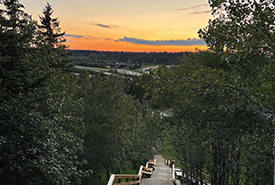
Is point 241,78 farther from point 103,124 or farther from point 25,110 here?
point 103,124

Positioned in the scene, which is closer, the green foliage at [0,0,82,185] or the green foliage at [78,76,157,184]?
the green foliage at [0,0,82,185]

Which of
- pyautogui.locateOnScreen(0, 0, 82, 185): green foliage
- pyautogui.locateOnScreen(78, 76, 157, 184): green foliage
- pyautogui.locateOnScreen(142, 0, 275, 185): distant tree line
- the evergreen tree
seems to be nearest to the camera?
pyautogui.locateOnScreen(142, 0, 275, 185): distant tree line

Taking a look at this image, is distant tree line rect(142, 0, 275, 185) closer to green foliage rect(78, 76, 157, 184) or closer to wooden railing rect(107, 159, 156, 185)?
wooden railing rect(107, 159, 156, 185)

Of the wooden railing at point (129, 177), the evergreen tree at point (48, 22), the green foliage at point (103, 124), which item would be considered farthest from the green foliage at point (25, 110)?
the evergreen tree at point (48, 22)

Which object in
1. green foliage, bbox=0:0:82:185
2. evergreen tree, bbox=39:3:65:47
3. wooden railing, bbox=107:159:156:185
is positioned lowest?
wooden railing, bbox=107:159:156:185

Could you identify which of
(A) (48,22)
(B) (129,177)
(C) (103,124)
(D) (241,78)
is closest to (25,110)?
(B) (129,177)

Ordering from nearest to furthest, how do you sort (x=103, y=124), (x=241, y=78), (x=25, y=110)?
(x=241, y=78) → (x=25, y=110) → (x=103, y=124)

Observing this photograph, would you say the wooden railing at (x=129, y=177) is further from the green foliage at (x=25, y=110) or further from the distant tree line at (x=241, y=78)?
the distant tree line at (x=241, y=78)

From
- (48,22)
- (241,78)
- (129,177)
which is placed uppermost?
(48,22)

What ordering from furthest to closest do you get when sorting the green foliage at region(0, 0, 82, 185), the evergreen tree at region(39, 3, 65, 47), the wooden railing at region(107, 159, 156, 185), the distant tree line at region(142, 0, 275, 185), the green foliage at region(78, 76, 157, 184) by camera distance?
the evergreen tree at region(39, 3, 65, 47), the green foliage at region(78, 76, 157, 184), the wooden railing at region(107, 159, 156, 185), the green foliage at region(0, 0, 82, 185), the distant tree line at region(142, 0, 275, 185)

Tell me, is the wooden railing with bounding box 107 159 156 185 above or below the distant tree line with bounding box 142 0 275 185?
below

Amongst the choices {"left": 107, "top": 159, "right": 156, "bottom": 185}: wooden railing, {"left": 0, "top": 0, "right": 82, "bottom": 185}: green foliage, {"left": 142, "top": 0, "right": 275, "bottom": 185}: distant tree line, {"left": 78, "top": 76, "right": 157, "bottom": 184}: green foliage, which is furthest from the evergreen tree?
{"left": 142, "top": 0, "right": 275, "bottom": 185}: distant tree line

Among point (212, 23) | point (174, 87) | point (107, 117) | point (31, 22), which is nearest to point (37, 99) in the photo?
point (31, 22)

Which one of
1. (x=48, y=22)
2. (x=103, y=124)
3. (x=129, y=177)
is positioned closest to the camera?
(x=129, y=177)
